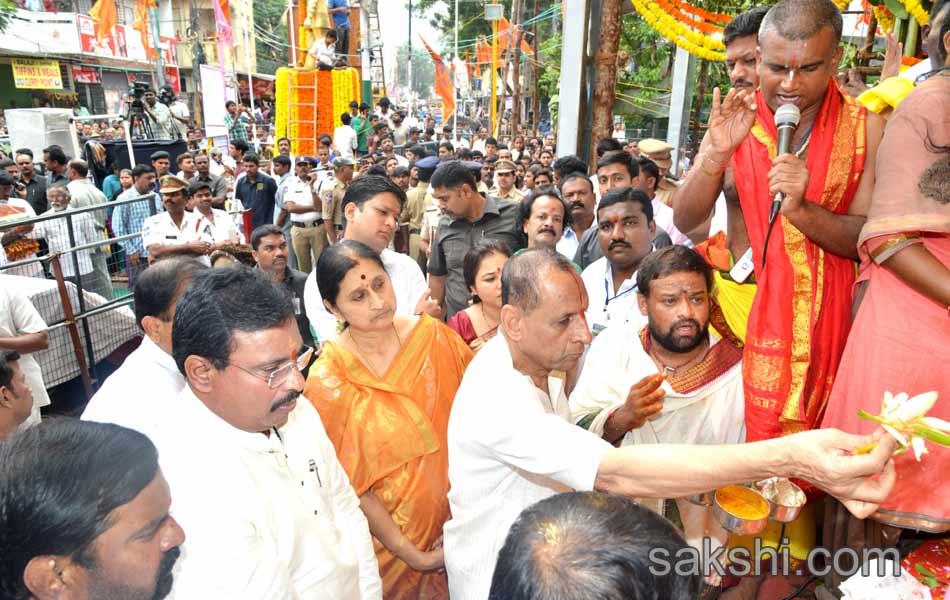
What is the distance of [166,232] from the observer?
601cm

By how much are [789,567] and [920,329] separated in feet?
4.38

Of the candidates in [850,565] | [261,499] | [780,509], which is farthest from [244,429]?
[850,565]

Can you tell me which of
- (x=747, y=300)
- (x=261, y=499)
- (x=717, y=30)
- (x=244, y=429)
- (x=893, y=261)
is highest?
(x=717, y=30)

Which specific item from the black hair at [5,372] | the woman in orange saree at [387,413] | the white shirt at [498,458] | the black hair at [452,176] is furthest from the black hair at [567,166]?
the black hair at [5,372]

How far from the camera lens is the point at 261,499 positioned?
5.57 ft

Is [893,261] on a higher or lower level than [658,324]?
higher

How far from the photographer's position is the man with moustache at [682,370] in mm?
2525

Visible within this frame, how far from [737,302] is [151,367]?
2.23 metres

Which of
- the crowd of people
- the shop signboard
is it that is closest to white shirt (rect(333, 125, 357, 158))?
the crowd of people

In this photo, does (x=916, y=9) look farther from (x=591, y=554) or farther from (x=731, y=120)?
(x=591, y=554)

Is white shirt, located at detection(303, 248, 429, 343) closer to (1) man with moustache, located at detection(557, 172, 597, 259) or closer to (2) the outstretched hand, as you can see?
(1) man with moustache, located at detection(557, 172, 597, 259)

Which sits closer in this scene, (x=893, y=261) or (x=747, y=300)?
(x=893, y=261)

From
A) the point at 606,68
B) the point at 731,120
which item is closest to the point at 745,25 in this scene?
the point at 731,120

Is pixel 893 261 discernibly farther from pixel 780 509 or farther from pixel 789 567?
pixel 789 567
